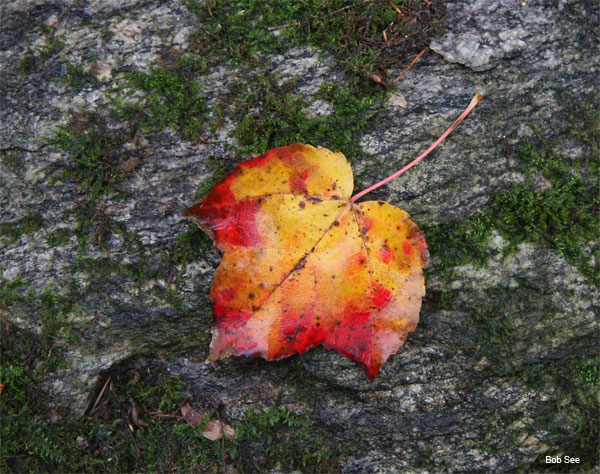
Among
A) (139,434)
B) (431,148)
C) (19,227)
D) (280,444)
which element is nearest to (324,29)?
(431,148)

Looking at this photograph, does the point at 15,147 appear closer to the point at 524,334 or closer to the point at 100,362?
the point at 100,362

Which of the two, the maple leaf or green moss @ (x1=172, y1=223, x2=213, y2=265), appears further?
green moss @ (x1=172, y1=223, x2=213, y2=265)

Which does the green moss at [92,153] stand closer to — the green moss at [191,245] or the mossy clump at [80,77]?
the mossy clump at [80,77]

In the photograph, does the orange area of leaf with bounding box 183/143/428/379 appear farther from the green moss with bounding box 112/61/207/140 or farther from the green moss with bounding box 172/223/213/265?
the green moss with bounding box 112/61/207/140

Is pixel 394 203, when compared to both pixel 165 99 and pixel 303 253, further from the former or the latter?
pixel 165 99

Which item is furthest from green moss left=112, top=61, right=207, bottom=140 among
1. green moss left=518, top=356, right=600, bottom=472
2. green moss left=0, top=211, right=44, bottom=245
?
green moss left=518, top=356, right=600, bottom=472

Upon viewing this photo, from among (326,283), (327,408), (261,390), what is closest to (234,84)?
(326,283)

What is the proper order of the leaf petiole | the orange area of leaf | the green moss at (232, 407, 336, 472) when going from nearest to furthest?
the orange area of leaf < the leaf petiole < the green moss at (232, 407, 336, 472)
